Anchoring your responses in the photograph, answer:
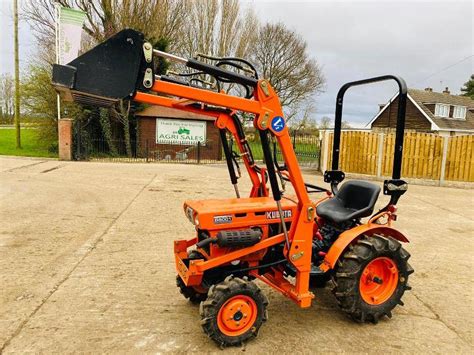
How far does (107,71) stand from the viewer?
2.34 meters

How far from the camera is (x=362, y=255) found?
9.99 feet

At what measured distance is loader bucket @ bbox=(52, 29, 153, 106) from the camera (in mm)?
2283

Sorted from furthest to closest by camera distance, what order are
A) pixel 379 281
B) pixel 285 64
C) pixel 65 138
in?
1. pixel 285 64
2. pixel 65 138
3. pixel 379 281

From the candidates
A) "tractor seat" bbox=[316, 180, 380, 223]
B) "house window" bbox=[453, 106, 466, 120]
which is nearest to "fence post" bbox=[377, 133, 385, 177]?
"tractor seat" bbox=[316, 180, 380, 223]

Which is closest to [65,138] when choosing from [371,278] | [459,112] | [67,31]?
[67,31]

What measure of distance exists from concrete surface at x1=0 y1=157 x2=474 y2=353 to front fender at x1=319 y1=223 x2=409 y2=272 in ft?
1.85

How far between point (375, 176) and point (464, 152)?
9.40 feet

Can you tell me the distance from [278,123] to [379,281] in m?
1.71

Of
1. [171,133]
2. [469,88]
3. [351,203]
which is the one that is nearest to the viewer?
[351,203]

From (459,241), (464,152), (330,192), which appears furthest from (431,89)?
(330,192)

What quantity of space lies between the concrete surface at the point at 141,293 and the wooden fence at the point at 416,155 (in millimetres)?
5433

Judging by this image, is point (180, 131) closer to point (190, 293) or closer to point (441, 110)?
point (190, 293)

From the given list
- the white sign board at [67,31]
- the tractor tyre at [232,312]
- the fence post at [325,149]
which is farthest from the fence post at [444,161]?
the white sign board at [67,31]

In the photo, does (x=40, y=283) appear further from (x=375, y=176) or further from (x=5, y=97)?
(x=5, y=97)
